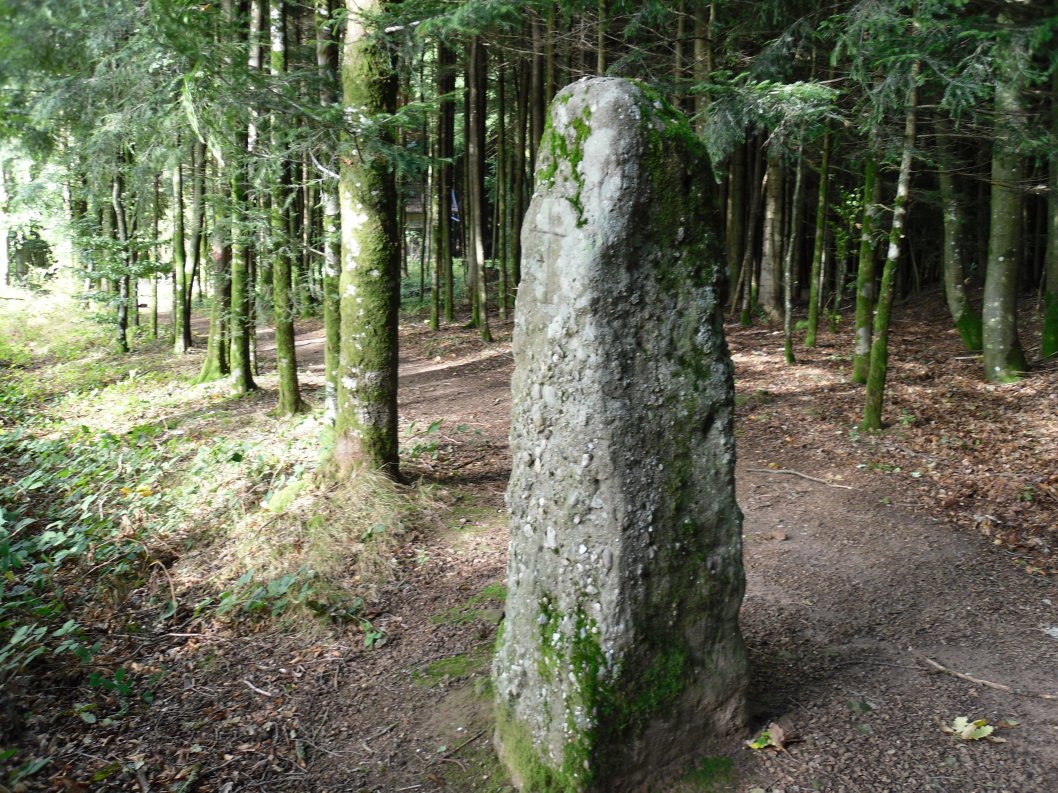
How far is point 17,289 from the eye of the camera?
83.0ft

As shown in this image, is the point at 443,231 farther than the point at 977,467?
Yes

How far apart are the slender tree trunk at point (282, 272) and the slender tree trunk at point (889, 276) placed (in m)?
6.87

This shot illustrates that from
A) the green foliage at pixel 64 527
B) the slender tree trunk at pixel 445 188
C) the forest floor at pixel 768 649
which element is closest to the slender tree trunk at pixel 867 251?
the forest floor at pixel 768 649

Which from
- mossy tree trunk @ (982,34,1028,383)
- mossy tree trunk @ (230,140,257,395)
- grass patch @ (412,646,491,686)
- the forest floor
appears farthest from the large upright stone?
mossy tree trunk @ (982,34,1028,383)

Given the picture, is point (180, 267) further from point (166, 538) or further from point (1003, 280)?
point (1003, 280)

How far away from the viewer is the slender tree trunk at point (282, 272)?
889 centimetres

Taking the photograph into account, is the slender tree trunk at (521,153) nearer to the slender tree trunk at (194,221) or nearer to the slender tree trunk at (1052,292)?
the slender tree trunk at (194,221)

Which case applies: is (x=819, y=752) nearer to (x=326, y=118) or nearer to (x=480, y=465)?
(x=480, y=465)

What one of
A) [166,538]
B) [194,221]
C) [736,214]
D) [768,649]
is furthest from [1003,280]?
[194,221]

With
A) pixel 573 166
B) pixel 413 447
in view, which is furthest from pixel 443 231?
pixel 573 166

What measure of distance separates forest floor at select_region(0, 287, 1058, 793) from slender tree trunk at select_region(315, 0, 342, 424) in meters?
0.99

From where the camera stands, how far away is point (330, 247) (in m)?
8.17

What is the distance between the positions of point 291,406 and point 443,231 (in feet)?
31.9

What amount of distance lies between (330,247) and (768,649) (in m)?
6.19
